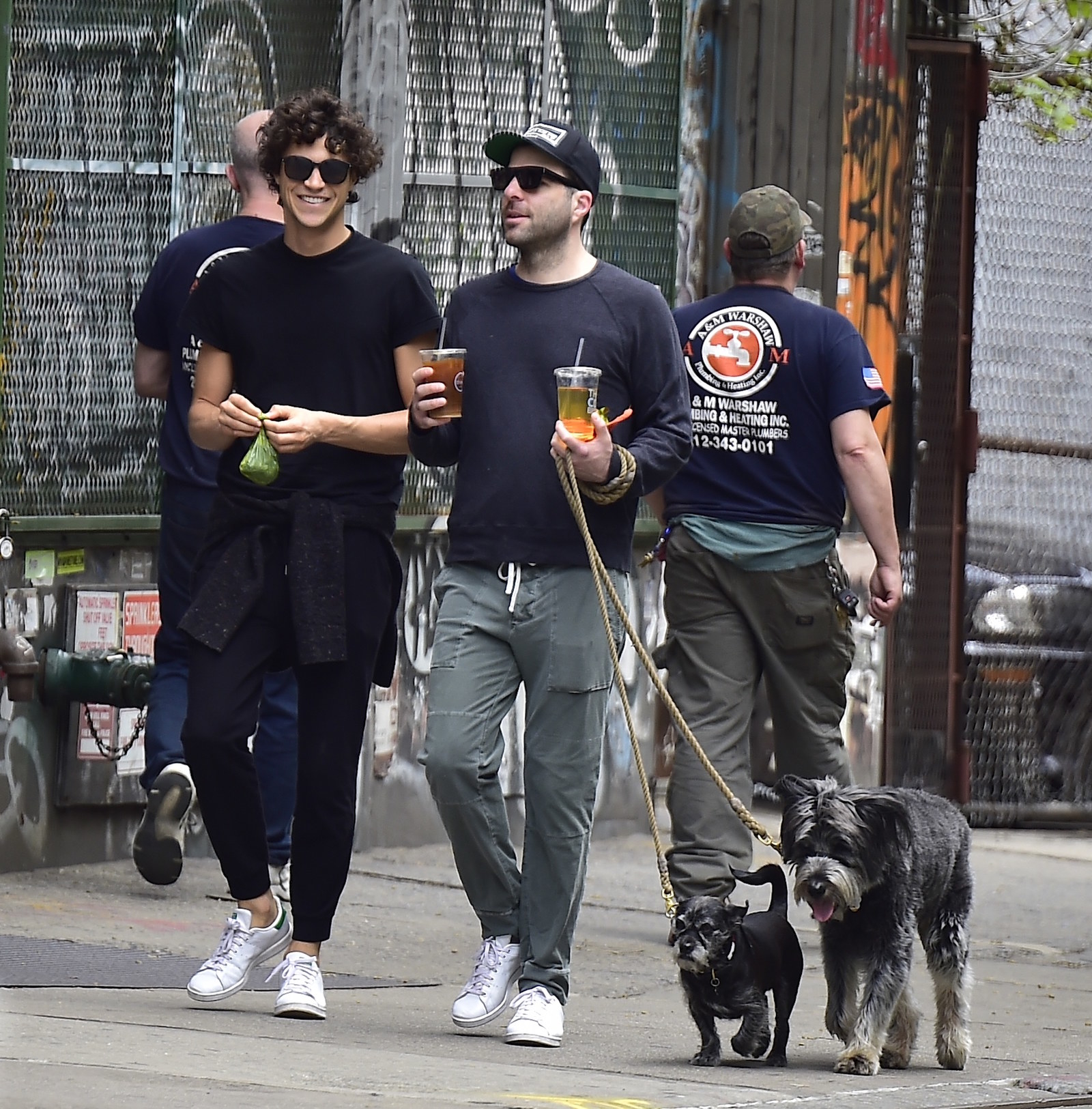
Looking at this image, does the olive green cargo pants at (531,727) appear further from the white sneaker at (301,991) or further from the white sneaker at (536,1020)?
the white sneaker at (301,991)

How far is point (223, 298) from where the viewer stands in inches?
221

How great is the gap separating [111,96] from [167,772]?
7.57 ft

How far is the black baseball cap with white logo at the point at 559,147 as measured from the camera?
217 inches

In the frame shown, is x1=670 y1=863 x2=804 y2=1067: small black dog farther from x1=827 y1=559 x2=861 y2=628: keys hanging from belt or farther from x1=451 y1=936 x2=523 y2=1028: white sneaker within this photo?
x1=827 y1=559 x2=861 y2=628: keys hanging from belt

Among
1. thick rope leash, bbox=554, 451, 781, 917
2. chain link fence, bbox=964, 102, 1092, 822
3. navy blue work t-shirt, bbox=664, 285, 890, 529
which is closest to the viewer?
thick rope leash, bbox=554, 451, 781, 917

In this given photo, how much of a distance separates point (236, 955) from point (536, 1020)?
749 mm

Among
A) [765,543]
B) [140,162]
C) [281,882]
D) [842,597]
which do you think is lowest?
[281,882]

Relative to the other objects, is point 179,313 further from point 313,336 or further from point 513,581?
point 513,581

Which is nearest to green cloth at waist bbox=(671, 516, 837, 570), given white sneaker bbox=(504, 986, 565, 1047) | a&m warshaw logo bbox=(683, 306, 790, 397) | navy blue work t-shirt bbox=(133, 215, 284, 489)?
a&m warshaw logo bbox=(683, 306, 790, 397)

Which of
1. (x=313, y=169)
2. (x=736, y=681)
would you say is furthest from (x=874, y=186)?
(x=313, y=169)

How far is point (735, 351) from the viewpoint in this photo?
22.2 ft

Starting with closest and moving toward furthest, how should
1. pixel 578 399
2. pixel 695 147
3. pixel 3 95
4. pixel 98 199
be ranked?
pixel 578 399
pixel 3 95
pixel 98 199
pixel 695 147

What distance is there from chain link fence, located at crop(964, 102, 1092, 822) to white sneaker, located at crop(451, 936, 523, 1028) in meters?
5.19

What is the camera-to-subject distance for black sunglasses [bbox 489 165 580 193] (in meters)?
5.51
